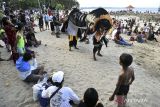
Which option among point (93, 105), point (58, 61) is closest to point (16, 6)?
point (58, 61)

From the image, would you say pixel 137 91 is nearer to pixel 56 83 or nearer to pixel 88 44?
pixel 56 83

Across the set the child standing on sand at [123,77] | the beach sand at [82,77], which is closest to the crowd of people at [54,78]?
the child standing on sand at [123,77]

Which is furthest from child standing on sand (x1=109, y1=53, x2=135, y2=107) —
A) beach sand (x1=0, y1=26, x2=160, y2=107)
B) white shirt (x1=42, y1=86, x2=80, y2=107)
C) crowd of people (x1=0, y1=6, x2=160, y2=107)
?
beach sand (x1=0, y1=26, x2=160, y2=107)

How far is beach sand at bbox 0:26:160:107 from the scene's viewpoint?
307 inches

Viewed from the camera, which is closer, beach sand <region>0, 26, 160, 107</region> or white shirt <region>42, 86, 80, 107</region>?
white shirt <region>42, 86, 80, 107</region>

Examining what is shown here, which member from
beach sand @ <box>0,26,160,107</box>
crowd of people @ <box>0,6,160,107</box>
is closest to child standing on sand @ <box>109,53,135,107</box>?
crowd of people @ <box>0,6,160,107</box>

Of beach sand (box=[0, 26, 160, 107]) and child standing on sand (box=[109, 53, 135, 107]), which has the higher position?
child standing on sand (box=[109, 53, 135, 107])

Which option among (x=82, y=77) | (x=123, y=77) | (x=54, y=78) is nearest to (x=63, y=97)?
(x=54, y=78)

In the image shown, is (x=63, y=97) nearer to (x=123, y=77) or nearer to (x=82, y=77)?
(x=123, y=77)

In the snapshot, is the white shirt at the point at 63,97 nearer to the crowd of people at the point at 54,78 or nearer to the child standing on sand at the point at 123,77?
the crowd of people at the point at 54,78

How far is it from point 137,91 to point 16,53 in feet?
14.5

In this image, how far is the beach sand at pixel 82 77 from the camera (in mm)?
7797

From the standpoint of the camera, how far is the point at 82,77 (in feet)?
31.3

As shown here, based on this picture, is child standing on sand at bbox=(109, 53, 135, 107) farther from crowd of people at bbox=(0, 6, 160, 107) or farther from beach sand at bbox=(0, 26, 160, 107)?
beach sand at bbox=(0, 26, 160, 107)
